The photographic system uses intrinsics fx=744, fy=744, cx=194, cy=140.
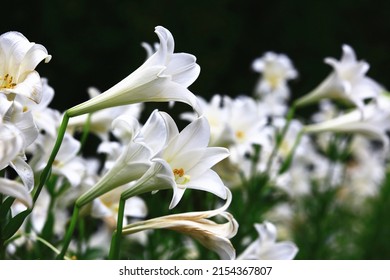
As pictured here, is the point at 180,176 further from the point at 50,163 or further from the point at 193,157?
the point at 50,163

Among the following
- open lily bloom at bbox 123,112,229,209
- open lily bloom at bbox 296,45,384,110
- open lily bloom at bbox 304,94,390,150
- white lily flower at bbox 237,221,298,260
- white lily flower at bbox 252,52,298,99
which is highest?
open lily bloom at bbox 123,112,229,209

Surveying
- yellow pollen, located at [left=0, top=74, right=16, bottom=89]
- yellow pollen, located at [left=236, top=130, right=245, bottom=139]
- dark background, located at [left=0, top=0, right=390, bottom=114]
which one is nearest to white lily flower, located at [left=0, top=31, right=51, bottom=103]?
yellow pollen, located at [left=0, top=74, right=16, bottom=89]

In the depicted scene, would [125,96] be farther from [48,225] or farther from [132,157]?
[48,225]

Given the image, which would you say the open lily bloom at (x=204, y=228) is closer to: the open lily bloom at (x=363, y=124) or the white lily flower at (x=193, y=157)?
the white lily flower at (x=193, y=157)

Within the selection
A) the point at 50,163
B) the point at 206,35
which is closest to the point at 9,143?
the point at 50,163

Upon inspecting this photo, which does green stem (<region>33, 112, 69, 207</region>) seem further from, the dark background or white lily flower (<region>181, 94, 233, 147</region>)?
the dark background

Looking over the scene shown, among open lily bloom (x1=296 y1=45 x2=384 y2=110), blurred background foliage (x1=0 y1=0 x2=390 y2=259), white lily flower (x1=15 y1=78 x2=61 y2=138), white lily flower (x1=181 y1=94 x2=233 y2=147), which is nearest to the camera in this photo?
white lily flower (x1=15 y1=78 x2=61 y2=138)

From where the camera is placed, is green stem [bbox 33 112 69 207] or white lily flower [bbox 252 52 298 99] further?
white lily flower [bbox 252 52 298 99]
